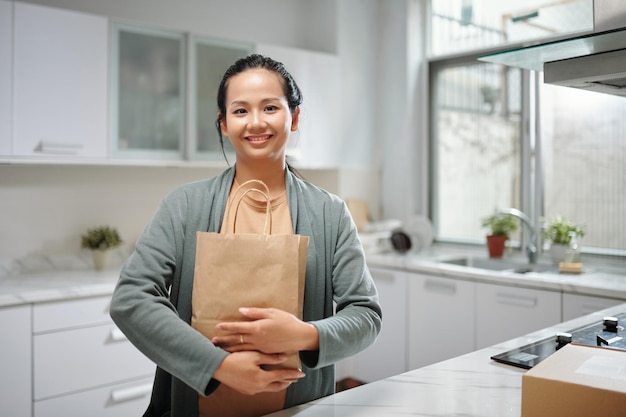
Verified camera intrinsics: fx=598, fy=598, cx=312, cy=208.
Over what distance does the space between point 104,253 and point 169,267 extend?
6.52 feet

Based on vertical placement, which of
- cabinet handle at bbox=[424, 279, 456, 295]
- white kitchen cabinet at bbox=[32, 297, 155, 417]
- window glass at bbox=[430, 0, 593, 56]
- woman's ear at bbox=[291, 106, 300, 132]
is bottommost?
white kitchen cabinet at bbox=[32, 297, 155, 417]

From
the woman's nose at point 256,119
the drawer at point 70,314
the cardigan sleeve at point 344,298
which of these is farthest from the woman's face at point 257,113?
the drawer at point 70,314

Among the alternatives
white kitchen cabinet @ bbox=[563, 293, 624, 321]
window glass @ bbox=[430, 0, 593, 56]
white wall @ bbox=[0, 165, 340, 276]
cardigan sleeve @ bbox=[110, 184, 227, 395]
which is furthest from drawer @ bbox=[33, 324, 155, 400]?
window glass @ bbox=[430, 0, 593, 56]

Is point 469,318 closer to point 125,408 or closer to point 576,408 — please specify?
point 125,408

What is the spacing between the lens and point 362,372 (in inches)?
138

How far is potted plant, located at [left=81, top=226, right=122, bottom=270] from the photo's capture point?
302 centimetres

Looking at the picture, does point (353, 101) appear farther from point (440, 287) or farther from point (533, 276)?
point (533, 276)

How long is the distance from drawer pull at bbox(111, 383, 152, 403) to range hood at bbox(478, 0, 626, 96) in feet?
6.76

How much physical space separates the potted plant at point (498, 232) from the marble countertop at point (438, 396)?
6.75 feet

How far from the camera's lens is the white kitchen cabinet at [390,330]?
3.26 metres

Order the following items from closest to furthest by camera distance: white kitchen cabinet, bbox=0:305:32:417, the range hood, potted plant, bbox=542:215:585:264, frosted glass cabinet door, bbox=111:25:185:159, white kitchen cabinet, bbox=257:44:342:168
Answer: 1. the range hood
2. white kitchen cabinet, bbox=0:305:32:417
3. frosted glass cabinet door, bbox=111:25:185:159
4. potted plant, bbox=542:215:585:264
5. white kitchen cabinet, bbox=257:44:342:168

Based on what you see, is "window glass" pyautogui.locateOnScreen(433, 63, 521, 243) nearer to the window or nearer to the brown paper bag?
the window

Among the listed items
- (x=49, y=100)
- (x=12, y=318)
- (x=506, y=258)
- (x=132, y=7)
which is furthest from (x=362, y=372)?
(x=132, y=7)

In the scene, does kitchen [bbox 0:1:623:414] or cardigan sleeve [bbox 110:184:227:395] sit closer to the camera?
cardigan sleeve [bbox 110:184:227:395]
